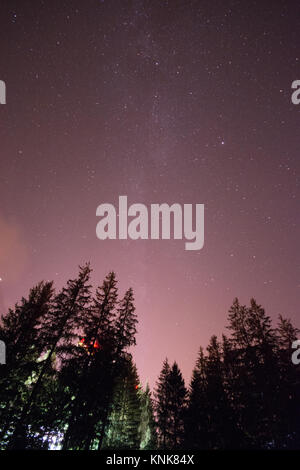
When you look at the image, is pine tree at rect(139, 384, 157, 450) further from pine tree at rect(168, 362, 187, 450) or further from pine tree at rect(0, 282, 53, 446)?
pine tree at rect(0, 282, 53, 446)

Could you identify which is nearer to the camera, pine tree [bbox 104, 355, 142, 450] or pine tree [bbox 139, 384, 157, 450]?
pine tree [bbox 104, 355, 142, 450]

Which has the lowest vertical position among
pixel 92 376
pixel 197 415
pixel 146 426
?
pixel 146 426

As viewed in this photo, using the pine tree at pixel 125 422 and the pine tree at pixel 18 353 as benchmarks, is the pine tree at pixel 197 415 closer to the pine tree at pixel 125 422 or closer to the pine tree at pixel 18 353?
the pine tree at pixel 125 422

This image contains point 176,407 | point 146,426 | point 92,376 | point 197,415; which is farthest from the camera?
point 146,426

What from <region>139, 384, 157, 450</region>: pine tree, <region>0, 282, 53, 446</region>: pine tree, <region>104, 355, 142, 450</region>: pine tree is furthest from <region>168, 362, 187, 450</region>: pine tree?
<region>0, 282, 53, 446</region>: pine tree

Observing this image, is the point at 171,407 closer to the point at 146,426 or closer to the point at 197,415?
the point at 197,415

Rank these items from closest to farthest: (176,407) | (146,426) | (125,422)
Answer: (176,407) → (125,422) → (146,426)

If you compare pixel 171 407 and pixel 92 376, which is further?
pixel 171 407

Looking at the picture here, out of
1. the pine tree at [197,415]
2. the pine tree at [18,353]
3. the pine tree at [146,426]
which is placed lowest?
the pine tree at [146,426]

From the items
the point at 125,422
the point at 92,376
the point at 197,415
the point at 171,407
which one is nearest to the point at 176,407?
the point at 171,407

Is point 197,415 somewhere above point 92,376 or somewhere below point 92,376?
below

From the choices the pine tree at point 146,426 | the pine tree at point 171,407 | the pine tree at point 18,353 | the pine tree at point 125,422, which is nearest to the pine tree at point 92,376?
the pine tree at point 18,353

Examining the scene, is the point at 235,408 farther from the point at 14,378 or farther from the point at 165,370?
the point at 14,378
